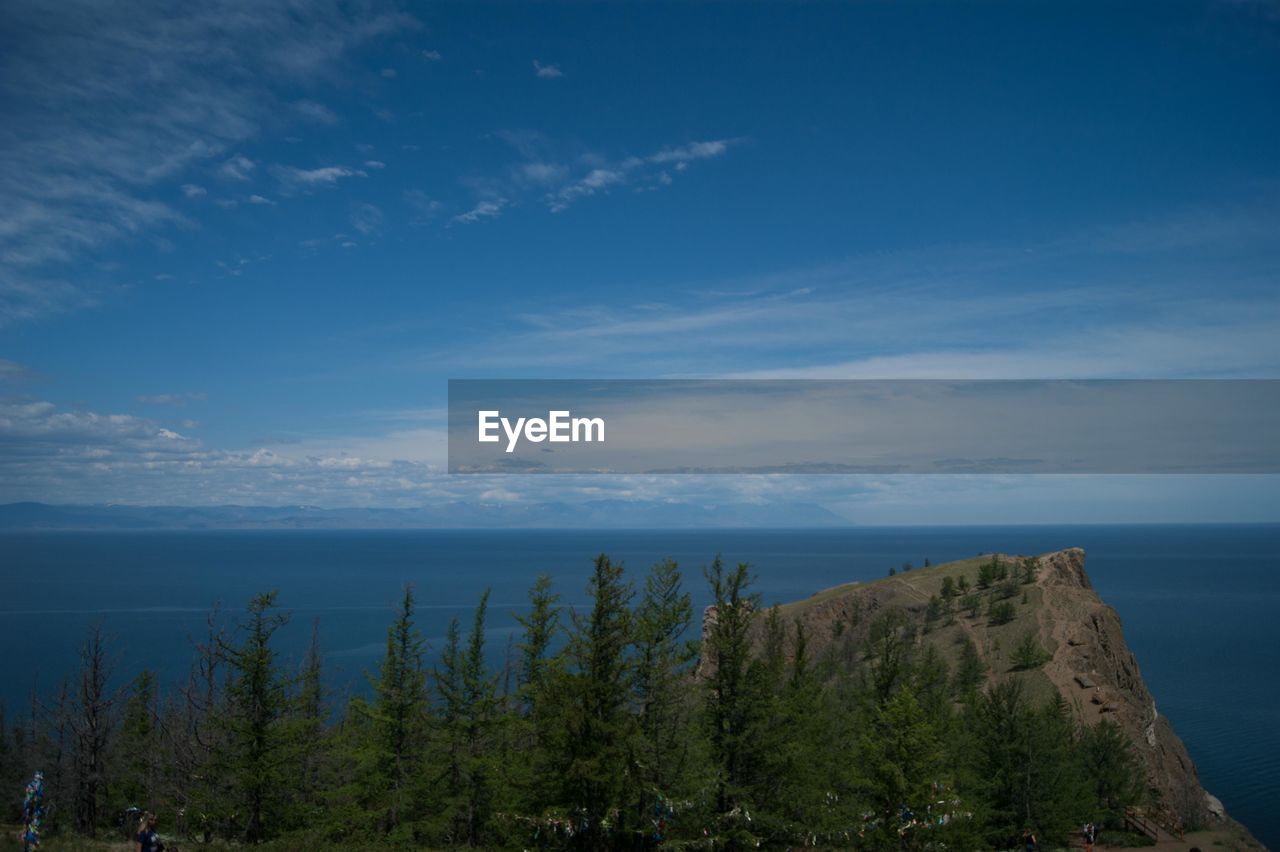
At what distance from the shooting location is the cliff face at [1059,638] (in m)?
56.5

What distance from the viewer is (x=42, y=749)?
1896 inches

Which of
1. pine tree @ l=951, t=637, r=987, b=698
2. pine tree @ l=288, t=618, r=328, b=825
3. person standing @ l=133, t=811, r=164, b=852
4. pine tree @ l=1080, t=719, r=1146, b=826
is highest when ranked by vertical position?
person standing @ l=133, t=811, r=164, b=852

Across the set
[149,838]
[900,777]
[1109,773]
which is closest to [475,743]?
[149,838]

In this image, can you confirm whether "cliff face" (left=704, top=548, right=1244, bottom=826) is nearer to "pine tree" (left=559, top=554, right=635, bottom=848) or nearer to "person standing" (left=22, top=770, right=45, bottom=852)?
"pine tree" (left=559, top=554, right=635, bottom=848)

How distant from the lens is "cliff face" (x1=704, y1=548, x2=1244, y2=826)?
56.5 m

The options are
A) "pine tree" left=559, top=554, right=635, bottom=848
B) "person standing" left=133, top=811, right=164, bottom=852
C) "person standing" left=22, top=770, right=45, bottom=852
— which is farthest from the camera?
"pine tree" left=559, top=554, right=635, bottom=848

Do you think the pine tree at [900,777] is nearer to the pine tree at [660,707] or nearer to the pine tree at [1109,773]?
the pine tree at [660,707]

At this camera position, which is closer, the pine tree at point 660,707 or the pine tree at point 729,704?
the pine tree at point 660,707

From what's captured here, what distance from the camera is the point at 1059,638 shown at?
216ft

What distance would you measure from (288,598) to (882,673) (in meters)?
170

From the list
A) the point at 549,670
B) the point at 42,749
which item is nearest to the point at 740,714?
the point at 549,670

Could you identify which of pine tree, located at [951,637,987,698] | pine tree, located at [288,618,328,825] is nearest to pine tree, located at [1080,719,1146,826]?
pine tree, located at [951,637,987,698]

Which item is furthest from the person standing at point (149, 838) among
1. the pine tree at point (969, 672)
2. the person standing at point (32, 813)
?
the pine tree at point (969, 672)

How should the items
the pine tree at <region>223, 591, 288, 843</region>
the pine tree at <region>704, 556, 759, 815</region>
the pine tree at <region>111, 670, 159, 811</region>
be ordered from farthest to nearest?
the pine tree at <region>111, 670, 159, 811</region>
the pine tree at <region>223, 591, 288, 843</region>
the pine tree at <region>704, 556, 759, 815</region>
